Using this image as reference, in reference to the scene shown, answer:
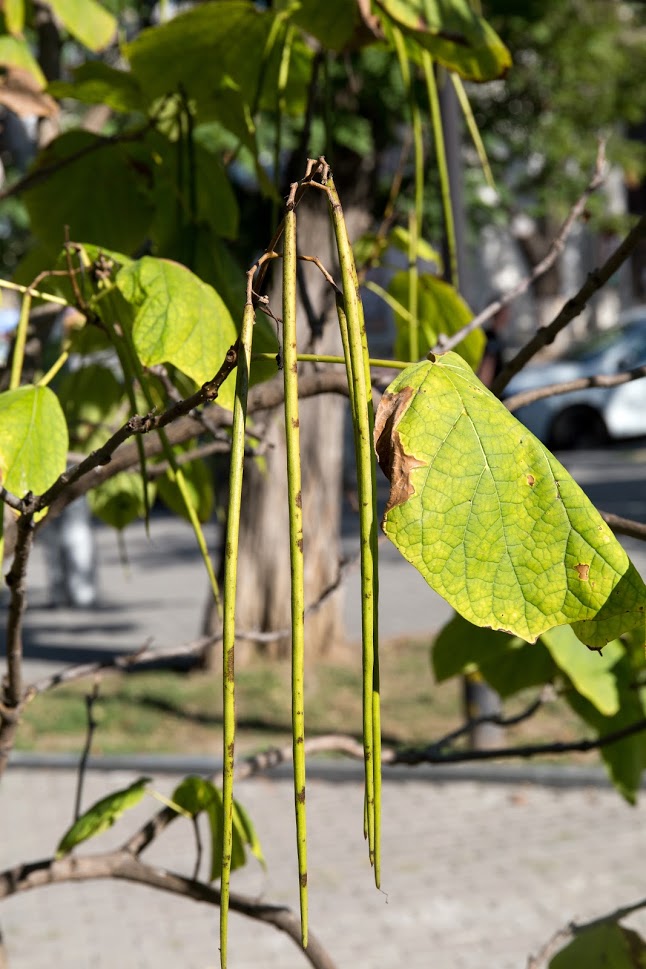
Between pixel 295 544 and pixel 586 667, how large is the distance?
3.40 feet

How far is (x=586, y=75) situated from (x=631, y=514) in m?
5.01

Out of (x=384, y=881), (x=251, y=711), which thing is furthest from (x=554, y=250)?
(x=251, y=711)

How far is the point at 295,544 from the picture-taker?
0.60m

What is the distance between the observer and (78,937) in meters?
4.87

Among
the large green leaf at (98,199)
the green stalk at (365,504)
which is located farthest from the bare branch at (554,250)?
the green stalk at (365,504)

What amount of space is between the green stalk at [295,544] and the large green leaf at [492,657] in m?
0.91

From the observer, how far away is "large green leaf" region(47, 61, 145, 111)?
1.50 m

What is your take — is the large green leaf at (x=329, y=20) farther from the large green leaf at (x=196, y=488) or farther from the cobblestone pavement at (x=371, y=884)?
the cobblestone pavement at (x=371, y=884)

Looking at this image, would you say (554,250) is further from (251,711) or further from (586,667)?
(251,711)

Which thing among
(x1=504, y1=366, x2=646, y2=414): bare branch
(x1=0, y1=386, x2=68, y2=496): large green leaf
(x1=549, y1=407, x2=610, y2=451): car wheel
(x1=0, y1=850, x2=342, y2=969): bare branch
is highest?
(x1=549, y1=407, x2=610, y2=451): car wheel

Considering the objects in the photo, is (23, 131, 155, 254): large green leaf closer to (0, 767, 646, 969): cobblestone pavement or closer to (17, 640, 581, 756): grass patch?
(0, 767, 646, 969): cobblestone pavement

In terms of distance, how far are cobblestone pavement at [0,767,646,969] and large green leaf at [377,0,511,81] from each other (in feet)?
11.4

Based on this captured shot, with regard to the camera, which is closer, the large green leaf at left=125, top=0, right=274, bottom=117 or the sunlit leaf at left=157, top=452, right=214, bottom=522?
the large green leaf at left=125, top=0, right=274, bottom=117

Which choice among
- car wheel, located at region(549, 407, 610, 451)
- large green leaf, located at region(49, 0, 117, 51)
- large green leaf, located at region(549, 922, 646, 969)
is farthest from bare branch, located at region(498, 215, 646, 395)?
car wheel, located at region(549, 407, 610, 451)
